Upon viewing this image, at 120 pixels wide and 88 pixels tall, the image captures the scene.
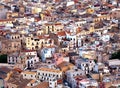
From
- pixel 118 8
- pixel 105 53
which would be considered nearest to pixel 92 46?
pixel 105 53

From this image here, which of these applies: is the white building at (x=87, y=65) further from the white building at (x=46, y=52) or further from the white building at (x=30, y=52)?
the white building at (x=30, y=52)

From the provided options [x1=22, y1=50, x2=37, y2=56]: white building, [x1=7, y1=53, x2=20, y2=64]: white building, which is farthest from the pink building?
[x1=7, y1=53, x2=20, y2=64]: white building

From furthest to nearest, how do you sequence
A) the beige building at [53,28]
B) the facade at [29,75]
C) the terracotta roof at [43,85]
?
the beige building at [53,28]
the facade at [29,75]
the terracotta roof at [43,85]

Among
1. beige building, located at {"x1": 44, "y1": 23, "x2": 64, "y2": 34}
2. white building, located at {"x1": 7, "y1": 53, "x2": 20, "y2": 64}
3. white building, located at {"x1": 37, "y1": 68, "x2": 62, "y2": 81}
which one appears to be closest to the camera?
white building, located at {"x1": 37, "y1": 68, "x2": 62, "y2": 81}

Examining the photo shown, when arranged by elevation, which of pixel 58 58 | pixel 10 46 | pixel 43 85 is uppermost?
pixel 10 46

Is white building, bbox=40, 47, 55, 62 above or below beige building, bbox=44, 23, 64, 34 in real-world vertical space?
below

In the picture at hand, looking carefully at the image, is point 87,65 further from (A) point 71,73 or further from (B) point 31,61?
(B) point 31,61

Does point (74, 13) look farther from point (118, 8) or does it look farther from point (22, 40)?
point (22, 40)

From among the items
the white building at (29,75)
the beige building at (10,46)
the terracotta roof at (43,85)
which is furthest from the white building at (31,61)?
the terracotta roof at (43,85)

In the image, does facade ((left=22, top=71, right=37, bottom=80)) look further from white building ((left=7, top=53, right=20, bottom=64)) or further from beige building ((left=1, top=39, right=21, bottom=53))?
beige building ((left=1, top=39, right=21, bottom=53))

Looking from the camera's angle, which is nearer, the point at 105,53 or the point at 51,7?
the point at 105,53

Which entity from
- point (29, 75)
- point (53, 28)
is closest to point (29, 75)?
point (29, 75)
